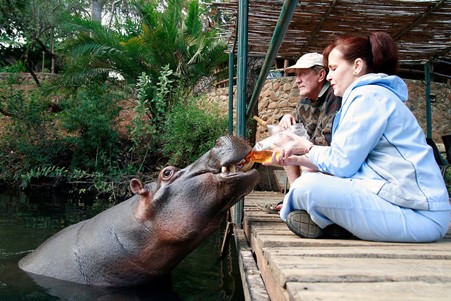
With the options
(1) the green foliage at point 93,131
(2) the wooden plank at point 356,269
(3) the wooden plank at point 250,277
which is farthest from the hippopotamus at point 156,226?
(1) the green foliage at point 93,131

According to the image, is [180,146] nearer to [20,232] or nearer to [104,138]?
[104,138]

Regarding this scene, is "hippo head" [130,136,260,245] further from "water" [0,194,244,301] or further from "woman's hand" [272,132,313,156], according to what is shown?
"water" [0,194,244,301]

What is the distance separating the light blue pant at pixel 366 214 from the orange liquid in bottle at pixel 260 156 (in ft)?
1.30

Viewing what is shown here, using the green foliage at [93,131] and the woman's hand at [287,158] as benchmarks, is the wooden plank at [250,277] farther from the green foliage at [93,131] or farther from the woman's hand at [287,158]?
the green foliage at [93,131]

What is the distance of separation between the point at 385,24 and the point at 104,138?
6332 mm

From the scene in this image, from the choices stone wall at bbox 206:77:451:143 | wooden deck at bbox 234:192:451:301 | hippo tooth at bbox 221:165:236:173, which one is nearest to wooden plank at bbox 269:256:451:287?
wooden deck at bbox 234:192:451:301

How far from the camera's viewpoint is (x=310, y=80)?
11.3ft

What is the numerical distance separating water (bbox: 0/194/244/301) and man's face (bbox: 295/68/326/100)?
1.53m

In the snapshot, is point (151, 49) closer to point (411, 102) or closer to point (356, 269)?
point (411, 102)

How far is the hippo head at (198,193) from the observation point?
252 centimetres

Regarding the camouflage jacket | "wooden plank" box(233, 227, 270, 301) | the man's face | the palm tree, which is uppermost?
the palm tree

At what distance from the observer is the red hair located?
2154mm

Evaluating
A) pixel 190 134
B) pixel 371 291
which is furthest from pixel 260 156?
pixel 190 134

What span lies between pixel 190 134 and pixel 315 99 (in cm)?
491
